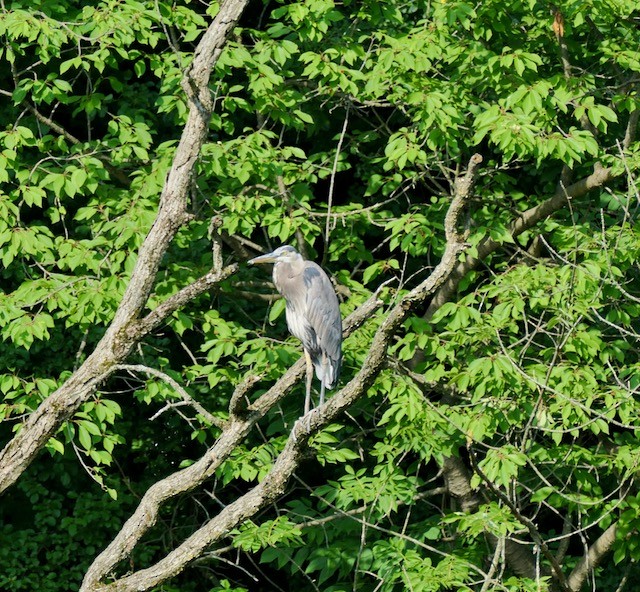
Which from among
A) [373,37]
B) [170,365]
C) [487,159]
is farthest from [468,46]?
[170,365]

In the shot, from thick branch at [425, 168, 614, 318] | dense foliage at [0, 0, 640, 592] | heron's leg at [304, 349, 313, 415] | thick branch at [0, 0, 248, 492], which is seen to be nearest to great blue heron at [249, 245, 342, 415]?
heron's leg at [304, 349, 313, 415]

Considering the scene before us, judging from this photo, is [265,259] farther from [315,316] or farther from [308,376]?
[308,376]

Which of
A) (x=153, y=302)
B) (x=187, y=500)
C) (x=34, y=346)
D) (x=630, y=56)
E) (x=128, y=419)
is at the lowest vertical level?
(x=187, y=500)

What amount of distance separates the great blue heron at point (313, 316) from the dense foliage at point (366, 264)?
296 mm

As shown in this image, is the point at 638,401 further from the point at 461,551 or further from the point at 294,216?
the point at 294,216

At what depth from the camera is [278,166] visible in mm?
5781

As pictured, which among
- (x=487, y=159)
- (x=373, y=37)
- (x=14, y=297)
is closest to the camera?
(x=14, y=297)

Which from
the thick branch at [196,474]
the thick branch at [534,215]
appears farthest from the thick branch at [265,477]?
the thick branch at [534,215]

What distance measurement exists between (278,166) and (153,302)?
91cm

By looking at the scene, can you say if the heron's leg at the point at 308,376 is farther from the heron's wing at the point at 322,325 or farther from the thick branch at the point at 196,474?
the thick branch at the point at 196,474

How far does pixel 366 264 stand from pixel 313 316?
5.45ft

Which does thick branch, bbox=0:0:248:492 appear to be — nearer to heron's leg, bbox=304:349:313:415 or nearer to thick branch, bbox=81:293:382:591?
thick branch, bbox=81:293:382:591

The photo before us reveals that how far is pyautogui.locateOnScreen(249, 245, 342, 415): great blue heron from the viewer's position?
17.1 feet

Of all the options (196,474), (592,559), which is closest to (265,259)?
(196,474)
